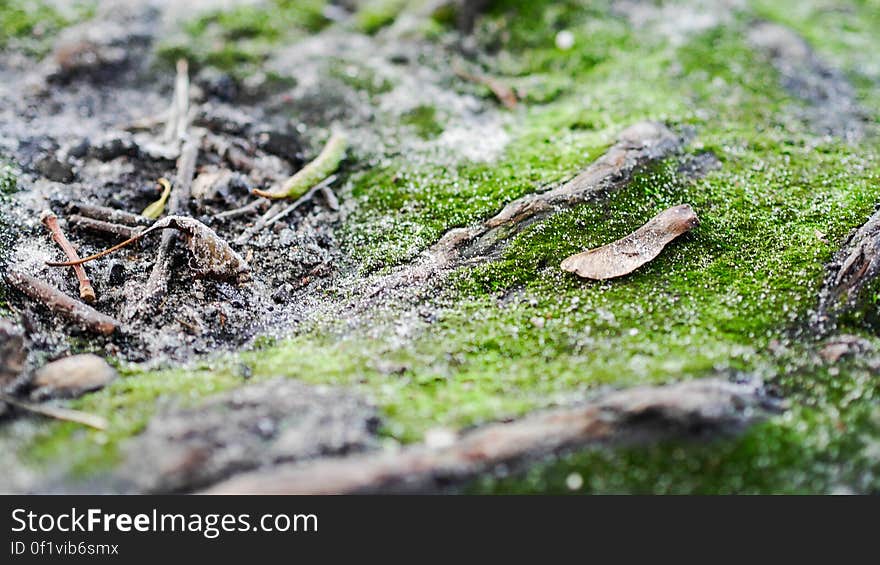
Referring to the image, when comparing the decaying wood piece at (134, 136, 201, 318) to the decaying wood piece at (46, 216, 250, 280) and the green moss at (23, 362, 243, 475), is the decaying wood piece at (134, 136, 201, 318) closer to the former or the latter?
the decaying wood piece at (46, 216, 250, 280)

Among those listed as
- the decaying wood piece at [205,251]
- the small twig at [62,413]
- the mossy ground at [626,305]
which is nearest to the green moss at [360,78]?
the mossy ground at [626,305]

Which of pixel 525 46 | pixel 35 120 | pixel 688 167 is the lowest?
pixel 688 167

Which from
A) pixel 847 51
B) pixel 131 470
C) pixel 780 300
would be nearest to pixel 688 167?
pixel 780 300

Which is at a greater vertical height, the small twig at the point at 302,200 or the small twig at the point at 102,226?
the small twig at the point at 302,200

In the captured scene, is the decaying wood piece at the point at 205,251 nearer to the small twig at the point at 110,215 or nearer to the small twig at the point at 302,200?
the small twig at the point at 110,215

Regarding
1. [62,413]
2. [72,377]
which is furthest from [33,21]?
[62,413]

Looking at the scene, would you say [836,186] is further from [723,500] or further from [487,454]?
[487,454]
